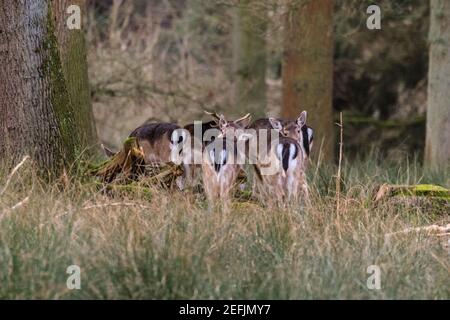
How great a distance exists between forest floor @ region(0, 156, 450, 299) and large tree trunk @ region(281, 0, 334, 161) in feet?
22.3

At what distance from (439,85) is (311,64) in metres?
1.96

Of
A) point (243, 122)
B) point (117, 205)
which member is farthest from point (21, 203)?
point (243, 122)

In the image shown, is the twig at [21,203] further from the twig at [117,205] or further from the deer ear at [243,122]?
the deer ear at [243,122]

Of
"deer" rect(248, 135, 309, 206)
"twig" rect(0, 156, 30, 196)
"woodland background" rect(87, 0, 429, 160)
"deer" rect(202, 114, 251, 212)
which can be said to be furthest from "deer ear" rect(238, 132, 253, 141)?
"woodland background" rect(87, 0, 429, 160)

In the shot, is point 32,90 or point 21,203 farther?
point 32,90

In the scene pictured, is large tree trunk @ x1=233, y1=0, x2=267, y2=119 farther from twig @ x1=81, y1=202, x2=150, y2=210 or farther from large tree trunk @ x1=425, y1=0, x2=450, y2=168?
twig @ x1=81, y1=202, x2=150, y2=210

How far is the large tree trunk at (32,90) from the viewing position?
9.39 m

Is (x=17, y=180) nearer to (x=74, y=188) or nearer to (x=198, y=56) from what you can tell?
(x=74, y=188)

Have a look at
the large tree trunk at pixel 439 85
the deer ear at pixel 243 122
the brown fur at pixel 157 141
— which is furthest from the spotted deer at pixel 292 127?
the large tree trunk at pixel 439 85

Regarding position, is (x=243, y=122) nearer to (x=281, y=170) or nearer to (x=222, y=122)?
(x=222, y=122)

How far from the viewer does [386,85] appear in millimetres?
21188

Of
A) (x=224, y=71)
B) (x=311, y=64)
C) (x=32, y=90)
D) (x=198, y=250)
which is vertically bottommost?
(x=224, y=71)

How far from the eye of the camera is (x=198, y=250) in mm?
6824

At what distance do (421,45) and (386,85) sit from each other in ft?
4.35
